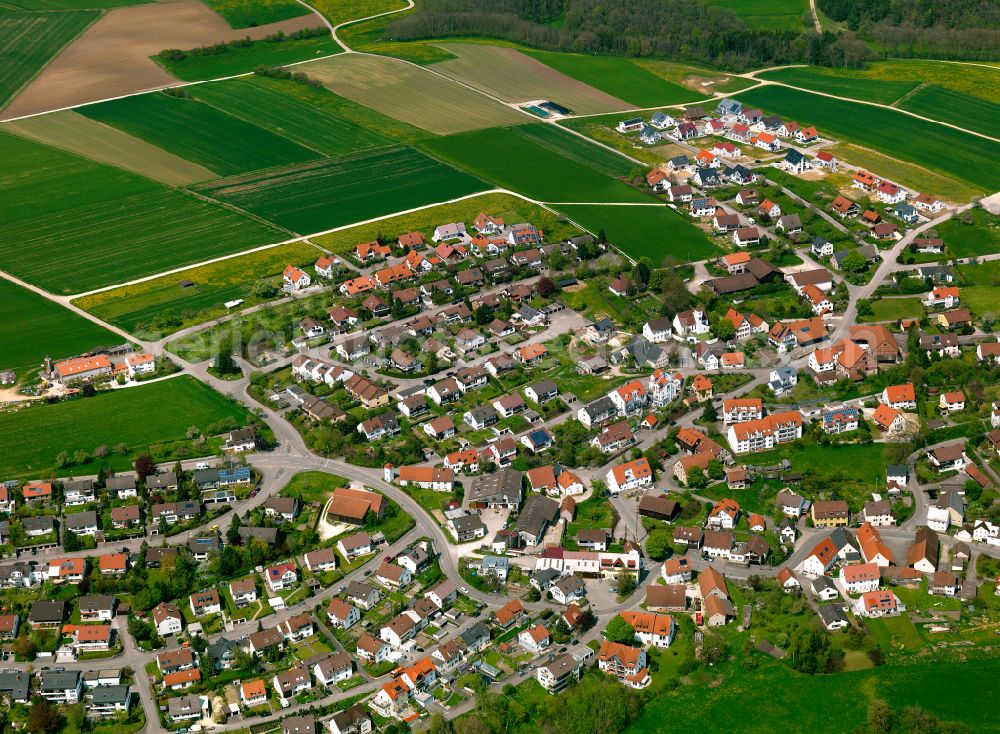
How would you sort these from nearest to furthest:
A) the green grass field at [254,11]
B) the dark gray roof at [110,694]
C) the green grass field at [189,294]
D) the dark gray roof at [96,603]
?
the dark gray roof at [110,694] < the dark gray roof at [96,603] < the green grass field at [189,294] < the green grass field at [254,11]

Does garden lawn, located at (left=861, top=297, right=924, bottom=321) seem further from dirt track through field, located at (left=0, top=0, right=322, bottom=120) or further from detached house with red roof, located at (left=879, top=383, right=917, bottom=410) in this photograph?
dirt track through field, located at (left=0, top=0, right=322, bottom=120)

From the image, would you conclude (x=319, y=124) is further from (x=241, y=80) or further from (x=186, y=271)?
(x=186, y=271)

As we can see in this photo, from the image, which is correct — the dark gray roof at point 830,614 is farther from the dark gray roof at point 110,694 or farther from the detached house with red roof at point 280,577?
the dark gray roof at point 110,694

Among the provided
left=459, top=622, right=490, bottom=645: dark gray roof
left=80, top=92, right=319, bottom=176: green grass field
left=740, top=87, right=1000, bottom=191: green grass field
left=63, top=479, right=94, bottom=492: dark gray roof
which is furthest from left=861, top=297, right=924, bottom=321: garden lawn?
left=80, top=92, right=319, bottom=176: green grass field

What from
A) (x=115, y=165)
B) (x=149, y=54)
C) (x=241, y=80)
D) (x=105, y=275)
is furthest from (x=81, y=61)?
(x=105, y=275)

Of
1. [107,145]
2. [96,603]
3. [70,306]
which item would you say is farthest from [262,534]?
[107,145]

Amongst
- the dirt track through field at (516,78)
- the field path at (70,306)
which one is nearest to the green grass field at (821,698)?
the field path at (70,306)
